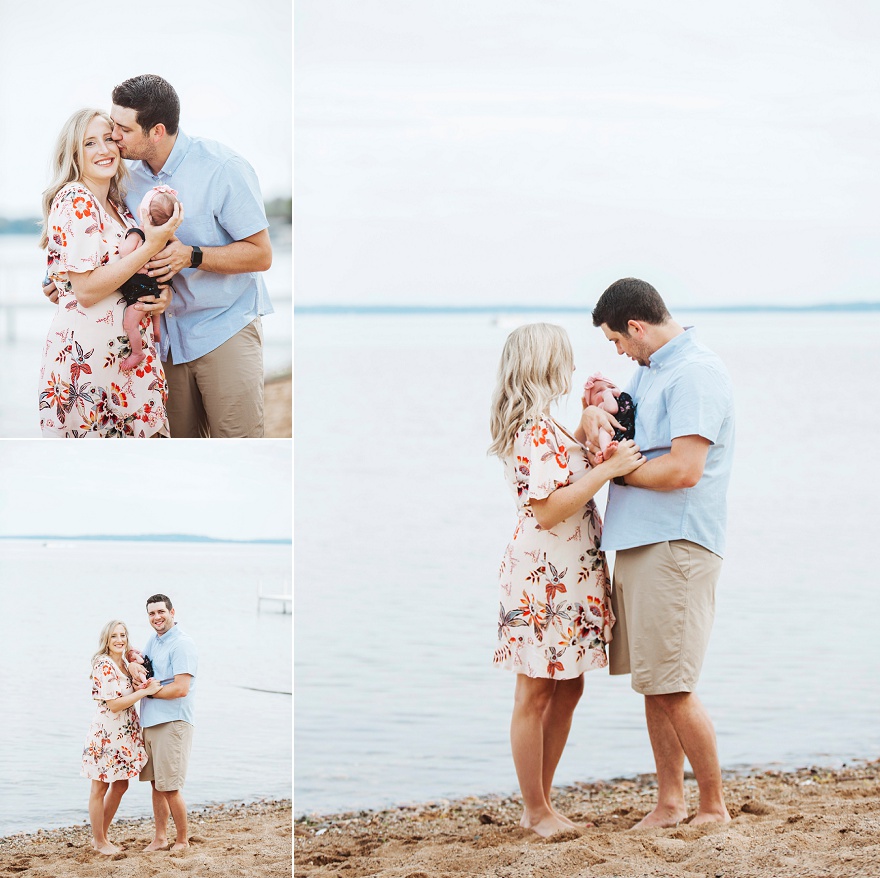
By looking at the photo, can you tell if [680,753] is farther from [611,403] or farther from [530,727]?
[611,403]

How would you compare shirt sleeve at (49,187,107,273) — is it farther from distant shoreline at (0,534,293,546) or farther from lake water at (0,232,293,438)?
distant shoreline at (0,534,293,546)

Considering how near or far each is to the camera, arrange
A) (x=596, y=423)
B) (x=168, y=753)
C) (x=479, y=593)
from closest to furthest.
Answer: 1. (x=168, y=753)
2. (x=596, y=423)
3. (x=479, y=593)

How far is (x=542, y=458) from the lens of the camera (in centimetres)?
293

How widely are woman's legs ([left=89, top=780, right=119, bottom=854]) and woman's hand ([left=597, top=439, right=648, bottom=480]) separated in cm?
147

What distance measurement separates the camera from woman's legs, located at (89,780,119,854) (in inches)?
110

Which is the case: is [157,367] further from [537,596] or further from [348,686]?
[348,686]

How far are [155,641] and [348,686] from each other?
87.8 inches

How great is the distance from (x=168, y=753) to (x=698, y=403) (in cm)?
158

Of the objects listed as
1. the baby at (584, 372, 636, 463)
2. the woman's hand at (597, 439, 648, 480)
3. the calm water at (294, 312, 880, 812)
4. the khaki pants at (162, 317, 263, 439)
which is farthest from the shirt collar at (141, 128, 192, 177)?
the calm water at (294, 312, 880, 812)

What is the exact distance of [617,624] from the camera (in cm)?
309

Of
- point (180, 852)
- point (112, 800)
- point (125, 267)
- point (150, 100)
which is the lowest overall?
point (180, 852)

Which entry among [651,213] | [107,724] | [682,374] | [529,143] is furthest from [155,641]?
[651,213]

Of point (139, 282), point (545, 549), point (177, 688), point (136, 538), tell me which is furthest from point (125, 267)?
point (545, 549)

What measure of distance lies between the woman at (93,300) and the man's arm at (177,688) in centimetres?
62
